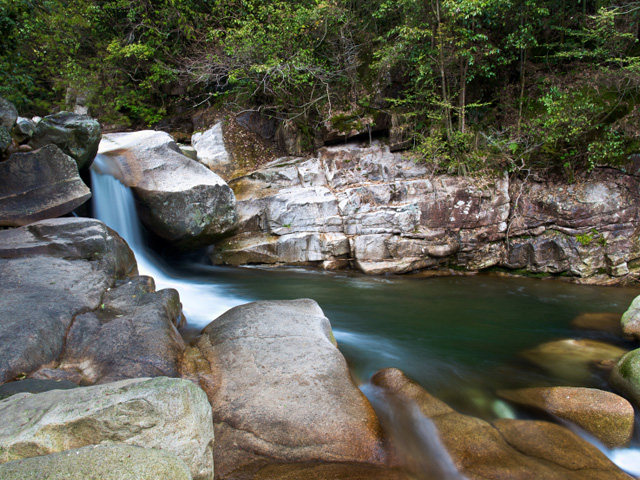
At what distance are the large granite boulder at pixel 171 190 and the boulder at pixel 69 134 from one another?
1.13m

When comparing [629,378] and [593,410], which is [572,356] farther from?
[593,410]

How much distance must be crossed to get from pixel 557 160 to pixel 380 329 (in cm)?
696

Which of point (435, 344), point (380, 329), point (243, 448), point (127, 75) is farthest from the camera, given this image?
point (127, 75)

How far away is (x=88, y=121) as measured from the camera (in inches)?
301

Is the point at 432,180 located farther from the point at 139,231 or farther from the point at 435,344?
the point at 139,231

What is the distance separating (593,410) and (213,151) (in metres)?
11.4

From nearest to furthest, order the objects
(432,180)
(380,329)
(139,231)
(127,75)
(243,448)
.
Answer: (243,448)
(380,329)
(139,231)
(432,180)
(127,75)

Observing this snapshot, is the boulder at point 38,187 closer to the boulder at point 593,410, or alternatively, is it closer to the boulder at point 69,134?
the boulder at point 69,134

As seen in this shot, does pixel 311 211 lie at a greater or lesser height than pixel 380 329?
greater

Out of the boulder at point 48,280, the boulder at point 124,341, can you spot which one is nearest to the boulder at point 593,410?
the boulder at point 124,341

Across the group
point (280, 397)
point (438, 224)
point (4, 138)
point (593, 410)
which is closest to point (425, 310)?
point (438, 224)

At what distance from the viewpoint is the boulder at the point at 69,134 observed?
7105 millimetres

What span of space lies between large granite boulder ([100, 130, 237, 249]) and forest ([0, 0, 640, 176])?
2741mm

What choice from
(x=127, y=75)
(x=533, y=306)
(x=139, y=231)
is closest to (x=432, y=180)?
(x=533, y=306)
